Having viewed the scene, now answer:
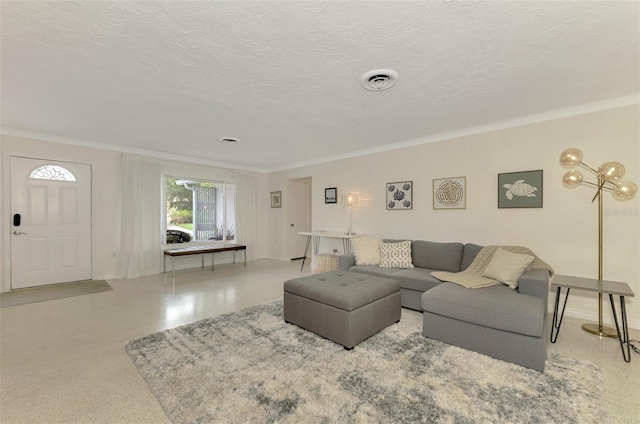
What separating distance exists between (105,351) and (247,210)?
4.62 metres

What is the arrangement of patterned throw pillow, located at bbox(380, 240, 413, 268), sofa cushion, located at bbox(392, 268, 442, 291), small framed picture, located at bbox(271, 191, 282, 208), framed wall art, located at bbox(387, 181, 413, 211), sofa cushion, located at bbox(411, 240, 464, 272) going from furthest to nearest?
small framed picture, located at bbox(271, 191, 282, 208)
framed wall art, located at bbox(387, 181, 413, 211)
patterned throw pillow, located at bbox(380, 240, 413, 268)
sofa cushion, located at bbox(411, 240, 464, 272)
sofa cushion, located at bbox(392, 268, 442, 291)

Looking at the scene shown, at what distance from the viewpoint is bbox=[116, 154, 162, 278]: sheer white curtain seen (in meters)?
4.98

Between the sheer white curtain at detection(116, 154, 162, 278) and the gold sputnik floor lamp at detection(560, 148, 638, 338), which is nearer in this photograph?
the gold sputnik floor lamp at detection(560, 148, 638, 338)

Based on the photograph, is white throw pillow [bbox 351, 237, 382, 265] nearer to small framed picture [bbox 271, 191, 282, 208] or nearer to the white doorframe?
small framed picture [bbox 271, 191, 282, 208]

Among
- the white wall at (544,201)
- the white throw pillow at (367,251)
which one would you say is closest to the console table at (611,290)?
the white wall at (544,201)

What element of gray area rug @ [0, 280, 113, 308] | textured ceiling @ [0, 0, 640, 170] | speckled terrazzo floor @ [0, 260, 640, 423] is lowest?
speckled terrazzo floor @ [0, 260, 640, 423]

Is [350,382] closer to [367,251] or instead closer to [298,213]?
[367,251]

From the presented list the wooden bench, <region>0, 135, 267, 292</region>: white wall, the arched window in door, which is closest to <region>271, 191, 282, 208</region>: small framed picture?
the wooden bench

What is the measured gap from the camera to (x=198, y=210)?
6.36m

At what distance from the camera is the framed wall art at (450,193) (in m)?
3.97

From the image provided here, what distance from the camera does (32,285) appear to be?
430 centimetres

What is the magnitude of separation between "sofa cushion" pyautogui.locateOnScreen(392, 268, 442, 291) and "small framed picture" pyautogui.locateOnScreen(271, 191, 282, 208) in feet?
13.7

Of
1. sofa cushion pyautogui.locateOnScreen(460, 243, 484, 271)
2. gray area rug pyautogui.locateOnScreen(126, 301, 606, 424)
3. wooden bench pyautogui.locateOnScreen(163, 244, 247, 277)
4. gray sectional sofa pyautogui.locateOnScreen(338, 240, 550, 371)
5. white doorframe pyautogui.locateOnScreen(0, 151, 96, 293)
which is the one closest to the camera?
gray area rug pyautogui.locateOnScreen(126, 301, 606, 424)

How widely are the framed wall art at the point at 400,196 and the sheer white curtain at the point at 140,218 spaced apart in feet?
14.4
